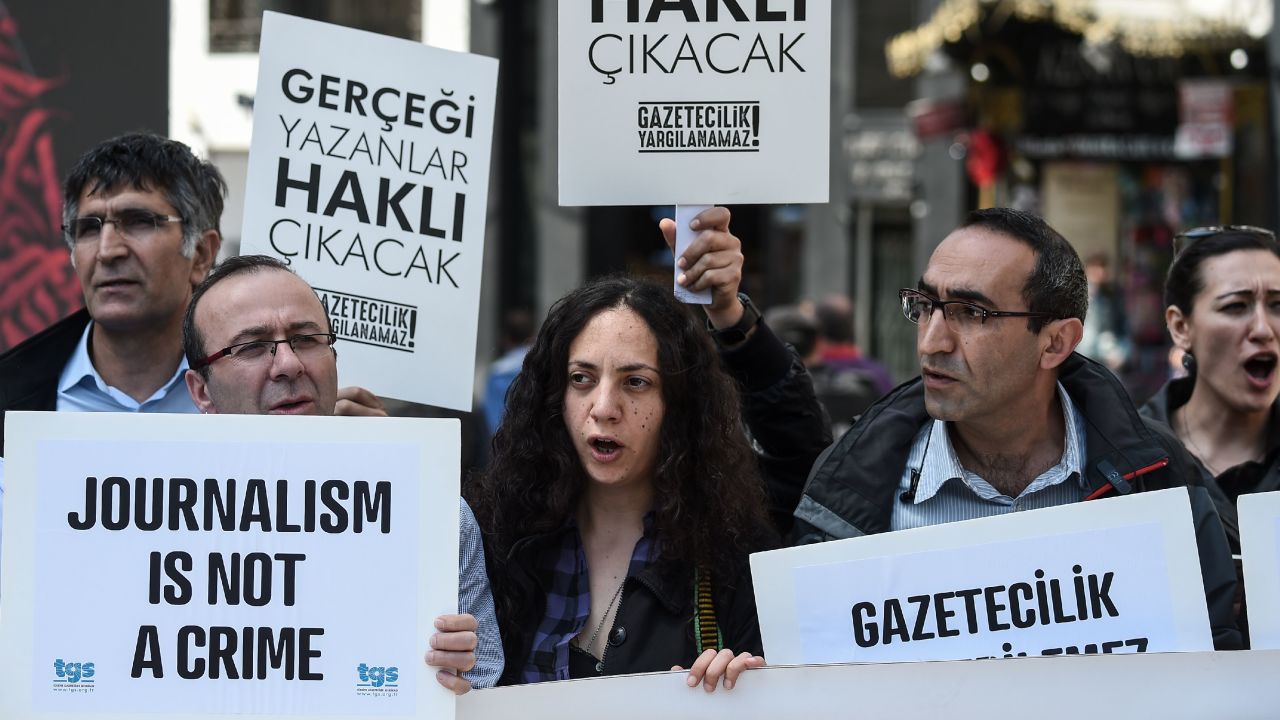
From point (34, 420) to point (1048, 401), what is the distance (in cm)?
208

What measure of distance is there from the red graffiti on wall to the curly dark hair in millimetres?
2061

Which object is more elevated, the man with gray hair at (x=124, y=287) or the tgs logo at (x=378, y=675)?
the man with gray hair at (x=124, y=287)

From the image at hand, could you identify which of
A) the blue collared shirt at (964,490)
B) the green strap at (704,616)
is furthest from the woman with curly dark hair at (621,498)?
the blue collared shirt at (964,490)

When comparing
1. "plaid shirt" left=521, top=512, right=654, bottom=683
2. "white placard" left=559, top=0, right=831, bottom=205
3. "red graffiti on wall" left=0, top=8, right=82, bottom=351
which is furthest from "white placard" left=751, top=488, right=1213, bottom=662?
"red graffiti on wall" left=0, top=8, right=82, bottom=351

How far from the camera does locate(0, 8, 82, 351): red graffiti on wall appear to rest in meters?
4.66

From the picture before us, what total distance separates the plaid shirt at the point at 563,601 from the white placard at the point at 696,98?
0.78 m

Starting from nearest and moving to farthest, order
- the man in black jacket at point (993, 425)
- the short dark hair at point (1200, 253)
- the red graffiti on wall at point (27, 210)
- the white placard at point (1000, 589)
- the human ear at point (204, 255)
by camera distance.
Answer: the white placard at point (1000, 589)
the man in black jacket at point (993, 425)
the human ear at point (204, 255)
the short dark hair at point (1200, 253)
the red graffiti on wall at point (27, 210)

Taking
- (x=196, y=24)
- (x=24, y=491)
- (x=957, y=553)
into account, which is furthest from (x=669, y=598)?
(x=196, y=24)

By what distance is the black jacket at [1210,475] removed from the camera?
11.4 feet

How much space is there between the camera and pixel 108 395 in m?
3.68

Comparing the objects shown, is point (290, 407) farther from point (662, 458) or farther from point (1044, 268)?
point (1044, 268)

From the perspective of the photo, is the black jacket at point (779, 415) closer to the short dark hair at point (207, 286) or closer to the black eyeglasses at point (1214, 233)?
the short dark hair at point (207, 286)

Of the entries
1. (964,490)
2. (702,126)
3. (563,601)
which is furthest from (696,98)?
(563,601)

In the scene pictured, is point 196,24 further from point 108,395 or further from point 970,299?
point 970,299
